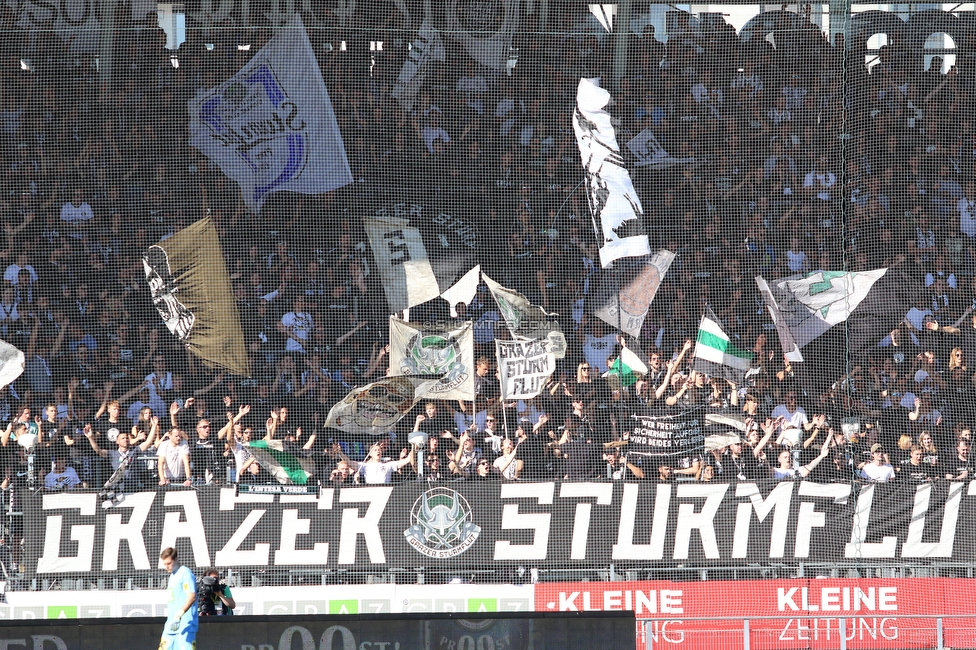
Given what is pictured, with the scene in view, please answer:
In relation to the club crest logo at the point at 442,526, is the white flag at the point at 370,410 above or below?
above

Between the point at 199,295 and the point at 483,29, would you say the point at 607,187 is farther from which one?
the point at 199,295

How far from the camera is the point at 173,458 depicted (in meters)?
11.4

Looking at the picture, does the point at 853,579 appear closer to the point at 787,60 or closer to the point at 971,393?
the point at 971,393

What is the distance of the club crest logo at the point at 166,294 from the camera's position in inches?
473

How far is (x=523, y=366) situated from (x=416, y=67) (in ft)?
11.7

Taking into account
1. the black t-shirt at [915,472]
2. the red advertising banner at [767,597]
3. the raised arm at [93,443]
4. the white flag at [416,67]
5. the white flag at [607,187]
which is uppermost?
the white flag at [416,67]

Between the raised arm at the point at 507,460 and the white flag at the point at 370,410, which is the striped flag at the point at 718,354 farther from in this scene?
the white flag at the point at 370,410

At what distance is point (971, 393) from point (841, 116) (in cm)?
330

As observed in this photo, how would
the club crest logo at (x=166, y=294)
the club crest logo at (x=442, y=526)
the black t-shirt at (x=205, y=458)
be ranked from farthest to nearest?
1. the club crest logo at (x=166, y=294)
2. the black t-shirt at (x=205, y=458)
3. the club crest logo at (x=442, y=526)

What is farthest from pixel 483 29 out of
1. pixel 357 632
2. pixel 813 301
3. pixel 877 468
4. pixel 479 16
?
pixel 357 632

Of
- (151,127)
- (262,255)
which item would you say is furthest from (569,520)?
(151,127)

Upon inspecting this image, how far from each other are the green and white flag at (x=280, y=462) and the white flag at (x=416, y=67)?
4036 mm

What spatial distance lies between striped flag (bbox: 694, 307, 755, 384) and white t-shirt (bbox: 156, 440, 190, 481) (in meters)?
5.36

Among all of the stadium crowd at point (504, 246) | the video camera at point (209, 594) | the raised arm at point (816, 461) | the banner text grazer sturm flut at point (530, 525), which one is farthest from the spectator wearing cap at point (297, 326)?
the raised arm at point (816, 461)
